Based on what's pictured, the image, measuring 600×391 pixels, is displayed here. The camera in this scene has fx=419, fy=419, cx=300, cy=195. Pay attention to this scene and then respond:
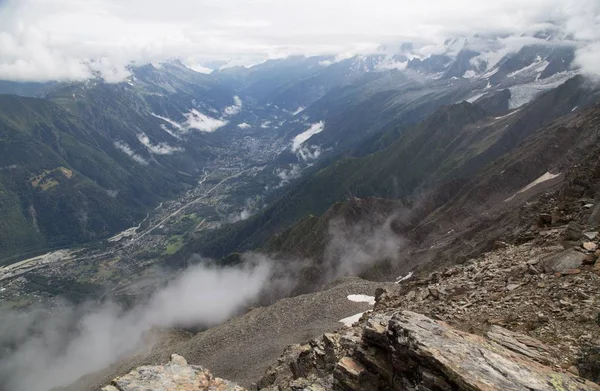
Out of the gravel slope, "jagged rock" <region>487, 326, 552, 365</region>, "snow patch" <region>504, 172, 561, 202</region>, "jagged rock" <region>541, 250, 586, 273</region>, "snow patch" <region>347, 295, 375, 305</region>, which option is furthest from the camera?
"snow patch" <region>504, 172, 561, 202</region>

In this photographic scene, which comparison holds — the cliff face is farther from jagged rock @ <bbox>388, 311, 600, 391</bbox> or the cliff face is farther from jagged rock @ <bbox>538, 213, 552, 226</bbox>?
jagged rock @ <bbox>538, 213, 552, 226</bbox>

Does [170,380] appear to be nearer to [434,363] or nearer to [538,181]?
[434,363]

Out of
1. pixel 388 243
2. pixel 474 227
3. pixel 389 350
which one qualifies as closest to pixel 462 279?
pixel 389 350

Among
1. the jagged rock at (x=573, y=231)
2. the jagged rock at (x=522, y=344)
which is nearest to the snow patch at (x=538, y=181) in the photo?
the jagged rock at (x=573, y=231)

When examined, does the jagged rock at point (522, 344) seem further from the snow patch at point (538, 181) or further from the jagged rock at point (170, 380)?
the snow patch at point (538, 181)

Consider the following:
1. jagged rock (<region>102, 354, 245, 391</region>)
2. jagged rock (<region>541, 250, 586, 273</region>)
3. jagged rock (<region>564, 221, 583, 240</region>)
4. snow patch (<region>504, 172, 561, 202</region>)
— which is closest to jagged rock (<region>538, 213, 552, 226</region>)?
jagged rock (<region>564, 221, 583, 240</region>)

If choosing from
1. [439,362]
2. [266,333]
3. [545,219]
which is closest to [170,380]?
[439,362]
